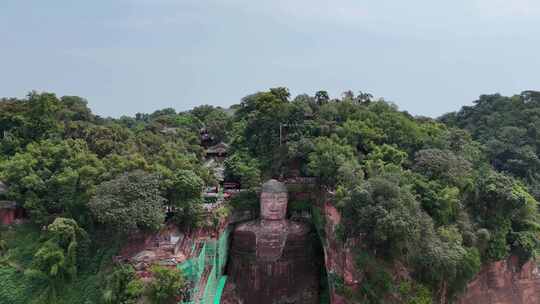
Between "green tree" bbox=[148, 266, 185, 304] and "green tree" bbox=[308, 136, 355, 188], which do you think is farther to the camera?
"green tree" bbox=[308, 136, 355, 188]

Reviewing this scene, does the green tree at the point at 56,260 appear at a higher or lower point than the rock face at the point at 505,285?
higher

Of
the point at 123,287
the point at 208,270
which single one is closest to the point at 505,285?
the point at 208,270

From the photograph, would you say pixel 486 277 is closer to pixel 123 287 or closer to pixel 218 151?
pixel 123 287

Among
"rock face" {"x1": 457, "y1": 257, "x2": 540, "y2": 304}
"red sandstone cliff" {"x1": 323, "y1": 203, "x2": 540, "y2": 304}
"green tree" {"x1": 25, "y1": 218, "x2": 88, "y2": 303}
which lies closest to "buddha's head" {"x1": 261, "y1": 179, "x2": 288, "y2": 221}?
"red sandstone cliff" {"x1": 323, "y1": 203, "x2": 540, "y2": 304}

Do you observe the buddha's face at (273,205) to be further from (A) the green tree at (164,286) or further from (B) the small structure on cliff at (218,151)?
(B) the small structure on cliff at (218,151)

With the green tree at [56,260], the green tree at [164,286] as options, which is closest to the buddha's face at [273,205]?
the green tree at [164,286]

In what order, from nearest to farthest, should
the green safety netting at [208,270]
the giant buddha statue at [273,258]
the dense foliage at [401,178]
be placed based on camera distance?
the dense foliage at [401,178] < the green safety netting at [208,270] < the giant buddha statue at [273,258]

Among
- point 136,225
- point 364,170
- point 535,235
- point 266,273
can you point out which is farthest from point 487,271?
point 136,225

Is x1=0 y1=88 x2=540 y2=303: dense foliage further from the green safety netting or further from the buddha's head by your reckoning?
the green safety netting
